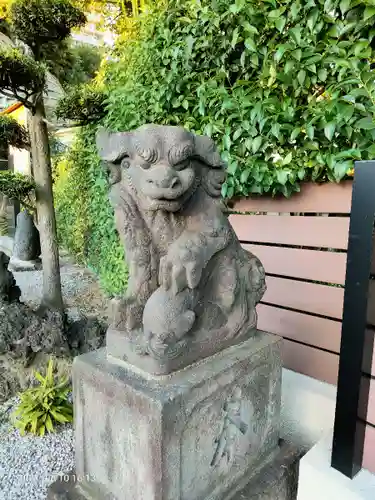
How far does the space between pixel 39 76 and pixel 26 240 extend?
4.13 m

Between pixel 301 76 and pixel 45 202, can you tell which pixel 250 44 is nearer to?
pixel 301 76

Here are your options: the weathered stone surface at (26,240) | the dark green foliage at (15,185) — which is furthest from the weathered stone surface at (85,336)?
the weathered stone surface at (26,240)

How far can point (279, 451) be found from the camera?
172cm

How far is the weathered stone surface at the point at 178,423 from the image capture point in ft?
3.91

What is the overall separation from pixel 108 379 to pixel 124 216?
60 cm

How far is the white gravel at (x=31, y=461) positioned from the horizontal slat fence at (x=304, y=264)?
1.58 metres

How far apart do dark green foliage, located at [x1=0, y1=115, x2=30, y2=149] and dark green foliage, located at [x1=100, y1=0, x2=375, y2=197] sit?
122 centimetres

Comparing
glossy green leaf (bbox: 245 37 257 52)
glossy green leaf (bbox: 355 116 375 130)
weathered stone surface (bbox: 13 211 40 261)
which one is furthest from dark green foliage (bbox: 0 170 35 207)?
weathered stone surface (bbox: 13 211 40 261)

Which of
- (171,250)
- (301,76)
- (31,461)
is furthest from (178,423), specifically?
(301,76)

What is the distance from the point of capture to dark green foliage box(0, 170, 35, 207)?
293 centimetres

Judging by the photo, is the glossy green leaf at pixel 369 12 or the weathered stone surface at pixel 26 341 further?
the weathered stone surface at pixel 26 341

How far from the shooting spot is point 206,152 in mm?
1349

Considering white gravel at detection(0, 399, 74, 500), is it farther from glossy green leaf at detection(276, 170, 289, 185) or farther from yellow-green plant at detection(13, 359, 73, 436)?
glossy green leaf at detection(276, 170, 289, 185)

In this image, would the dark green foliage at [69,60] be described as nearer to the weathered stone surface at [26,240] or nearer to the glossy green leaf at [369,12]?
the weathered stone surface at [26,240]
